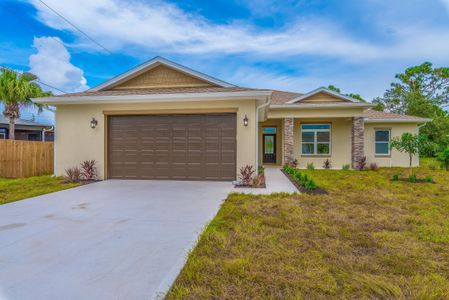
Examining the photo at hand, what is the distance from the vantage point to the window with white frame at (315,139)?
48.6 feet

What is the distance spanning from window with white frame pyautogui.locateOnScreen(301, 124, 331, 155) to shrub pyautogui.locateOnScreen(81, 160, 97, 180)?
36.1 feet

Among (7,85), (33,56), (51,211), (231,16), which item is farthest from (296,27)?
(33,56)

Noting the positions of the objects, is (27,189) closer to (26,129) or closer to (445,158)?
(26,129)

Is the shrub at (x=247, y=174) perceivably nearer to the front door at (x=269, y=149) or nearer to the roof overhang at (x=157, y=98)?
the roof overhang at (x=157, y=98)

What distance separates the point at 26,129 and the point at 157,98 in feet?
57.2

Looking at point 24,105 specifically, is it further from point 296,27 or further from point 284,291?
point 284,291

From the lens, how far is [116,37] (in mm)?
15273

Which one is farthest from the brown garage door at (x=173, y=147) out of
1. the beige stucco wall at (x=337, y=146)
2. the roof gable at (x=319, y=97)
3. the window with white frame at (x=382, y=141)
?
the window with white frame at (x=382, y=141)

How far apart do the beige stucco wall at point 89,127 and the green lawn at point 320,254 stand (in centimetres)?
419

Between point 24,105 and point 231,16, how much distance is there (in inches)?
519

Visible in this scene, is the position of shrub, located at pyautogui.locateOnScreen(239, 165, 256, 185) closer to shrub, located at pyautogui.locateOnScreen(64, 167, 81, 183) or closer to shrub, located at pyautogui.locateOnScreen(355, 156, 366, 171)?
shrub, located at pyautogui.locateOnScreen(64, 167, 81, 183)

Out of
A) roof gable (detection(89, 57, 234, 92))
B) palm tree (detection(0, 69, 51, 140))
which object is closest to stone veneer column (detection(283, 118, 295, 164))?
roof gable (detection(89, 57, 234, 92))

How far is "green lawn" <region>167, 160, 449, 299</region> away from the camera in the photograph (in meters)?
2.40

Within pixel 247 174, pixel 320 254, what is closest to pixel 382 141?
pixel 247 174
